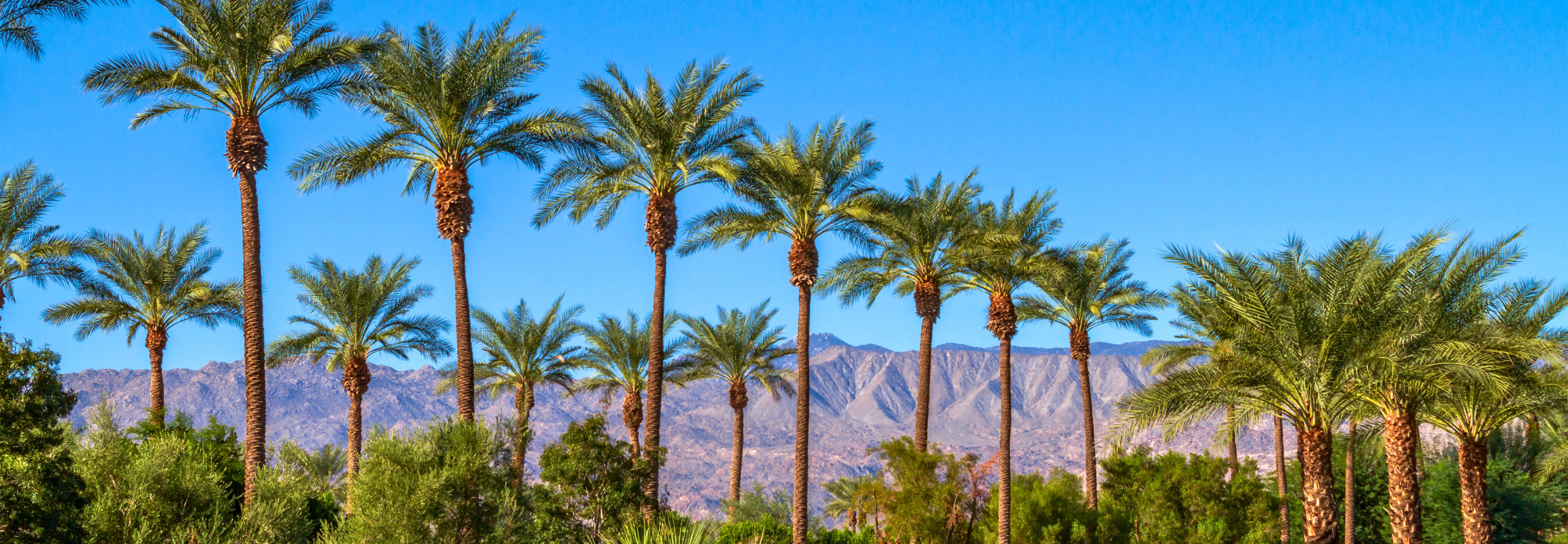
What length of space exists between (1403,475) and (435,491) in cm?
1987

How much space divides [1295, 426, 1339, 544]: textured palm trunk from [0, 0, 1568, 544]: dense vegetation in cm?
6

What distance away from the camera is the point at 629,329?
132 ft

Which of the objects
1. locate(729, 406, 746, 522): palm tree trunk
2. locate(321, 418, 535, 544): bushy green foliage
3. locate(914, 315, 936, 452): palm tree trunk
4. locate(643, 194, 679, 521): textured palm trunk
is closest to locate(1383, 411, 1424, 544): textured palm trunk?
locate(914, 315, 936, 452): palm tree trunk

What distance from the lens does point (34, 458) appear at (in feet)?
52.7

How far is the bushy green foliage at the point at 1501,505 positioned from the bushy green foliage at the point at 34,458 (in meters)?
42.4

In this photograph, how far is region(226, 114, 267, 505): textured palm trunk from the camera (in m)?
19.7

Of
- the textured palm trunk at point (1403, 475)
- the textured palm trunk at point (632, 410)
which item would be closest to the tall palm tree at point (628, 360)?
the textured palm trunk at point (632, 410)

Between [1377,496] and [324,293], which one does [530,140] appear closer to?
[324,293]

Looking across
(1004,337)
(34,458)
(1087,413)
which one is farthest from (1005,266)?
(34,458)

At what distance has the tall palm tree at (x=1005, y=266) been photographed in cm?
2870

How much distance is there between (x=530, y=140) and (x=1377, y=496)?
119 feet

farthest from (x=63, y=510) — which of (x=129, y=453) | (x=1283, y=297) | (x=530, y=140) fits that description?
(x=1283, y=297)

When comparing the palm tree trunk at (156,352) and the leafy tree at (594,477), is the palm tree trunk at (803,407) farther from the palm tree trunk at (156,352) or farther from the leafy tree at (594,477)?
the palm tree trunk at (156,352)

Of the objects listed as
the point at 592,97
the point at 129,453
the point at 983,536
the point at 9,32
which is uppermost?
the point at 592,97
